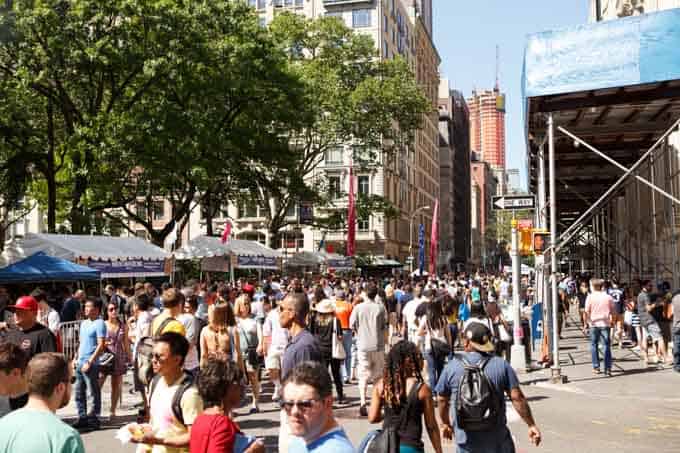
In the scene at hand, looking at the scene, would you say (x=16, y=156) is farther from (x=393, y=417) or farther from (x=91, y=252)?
(x=393, y=417)

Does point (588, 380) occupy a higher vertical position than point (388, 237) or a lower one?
lower

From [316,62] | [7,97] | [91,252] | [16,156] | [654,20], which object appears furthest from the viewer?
[316,62]

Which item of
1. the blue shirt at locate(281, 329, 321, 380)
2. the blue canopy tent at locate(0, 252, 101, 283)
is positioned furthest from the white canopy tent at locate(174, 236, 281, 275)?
the blue shirt at locate(281, 329, 321, 380)

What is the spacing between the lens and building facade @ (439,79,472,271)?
115562mm

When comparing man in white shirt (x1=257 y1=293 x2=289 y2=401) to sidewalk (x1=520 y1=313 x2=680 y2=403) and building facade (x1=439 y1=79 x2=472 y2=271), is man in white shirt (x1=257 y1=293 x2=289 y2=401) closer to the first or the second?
sidewalk (x1=520 y1=313 x2=680 y2=403)

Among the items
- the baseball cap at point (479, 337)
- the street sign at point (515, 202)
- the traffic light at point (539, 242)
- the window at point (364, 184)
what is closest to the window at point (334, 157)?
the window at point (364, 184)

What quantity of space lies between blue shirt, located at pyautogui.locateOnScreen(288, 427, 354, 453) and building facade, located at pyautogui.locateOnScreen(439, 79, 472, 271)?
333 feet

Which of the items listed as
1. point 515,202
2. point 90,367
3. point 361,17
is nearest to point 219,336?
point 90,367

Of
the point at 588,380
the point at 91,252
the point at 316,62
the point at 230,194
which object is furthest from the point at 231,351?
the point at 316,62

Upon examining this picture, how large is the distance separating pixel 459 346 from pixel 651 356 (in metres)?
4.57

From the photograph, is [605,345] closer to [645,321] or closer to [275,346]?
[645,321]

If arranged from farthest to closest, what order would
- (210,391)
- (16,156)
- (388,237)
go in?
(388,237), (16,156), (210,391)

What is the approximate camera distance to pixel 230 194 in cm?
3672

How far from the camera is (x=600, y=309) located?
46.3 ft
